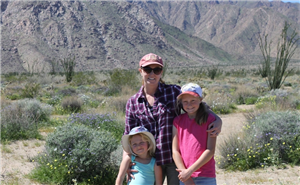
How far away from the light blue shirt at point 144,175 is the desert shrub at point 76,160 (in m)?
1.89

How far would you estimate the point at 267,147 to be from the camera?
5672 mm

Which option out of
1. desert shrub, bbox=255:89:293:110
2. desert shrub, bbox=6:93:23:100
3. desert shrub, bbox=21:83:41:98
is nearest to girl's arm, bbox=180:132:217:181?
desert shrub, bbox=255:89:293:110

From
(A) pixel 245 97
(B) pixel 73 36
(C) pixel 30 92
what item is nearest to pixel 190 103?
(A) pixel 245 97

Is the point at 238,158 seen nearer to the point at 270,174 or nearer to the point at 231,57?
the point at 270,174

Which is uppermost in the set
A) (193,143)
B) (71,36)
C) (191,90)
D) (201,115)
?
(71,36)

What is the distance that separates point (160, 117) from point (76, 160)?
238cm

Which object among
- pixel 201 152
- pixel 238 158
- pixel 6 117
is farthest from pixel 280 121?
pixel 6 117

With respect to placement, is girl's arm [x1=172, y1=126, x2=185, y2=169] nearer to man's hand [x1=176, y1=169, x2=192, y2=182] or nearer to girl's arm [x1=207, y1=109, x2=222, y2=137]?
man's hand [x1=176, y1=169, x2=192, y2=182]

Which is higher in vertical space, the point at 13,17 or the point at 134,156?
the point at 13,17

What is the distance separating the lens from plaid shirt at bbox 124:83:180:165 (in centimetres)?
301

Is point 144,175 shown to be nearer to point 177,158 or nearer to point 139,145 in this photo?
point 139,145

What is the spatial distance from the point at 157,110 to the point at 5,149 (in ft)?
16.8

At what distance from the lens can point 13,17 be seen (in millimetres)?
80312

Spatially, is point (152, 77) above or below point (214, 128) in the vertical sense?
above
